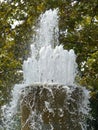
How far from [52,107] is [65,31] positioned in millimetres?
7452

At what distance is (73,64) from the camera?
9805 mm

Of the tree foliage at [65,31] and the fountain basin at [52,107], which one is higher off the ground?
the tree foliage at [65,31]

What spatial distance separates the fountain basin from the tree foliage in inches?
261

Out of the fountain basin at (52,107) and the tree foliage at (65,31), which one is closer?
the fountain basin at (52,107)

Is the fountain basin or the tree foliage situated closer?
the fountain basin

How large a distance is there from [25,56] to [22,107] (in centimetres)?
848

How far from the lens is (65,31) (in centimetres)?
1556

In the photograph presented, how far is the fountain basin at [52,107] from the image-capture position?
8.36 m

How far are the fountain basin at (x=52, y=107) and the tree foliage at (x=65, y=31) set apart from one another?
6.63m

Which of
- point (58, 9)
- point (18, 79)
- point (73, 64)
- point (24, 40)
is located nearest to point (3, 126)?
point (18, 79)

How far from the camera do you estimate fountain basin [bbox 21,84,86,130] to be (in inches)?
329

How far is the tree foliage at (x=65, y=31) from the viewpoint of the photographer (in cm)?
1535

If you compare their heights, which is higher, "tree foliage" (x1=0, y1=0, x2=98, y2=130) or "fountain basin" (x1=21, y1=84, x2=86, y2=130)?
"tree foliage" (x1=0, y1=0, x2=98, y2=130)

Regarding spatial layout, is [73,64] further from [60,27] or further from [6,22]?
[6,22]
